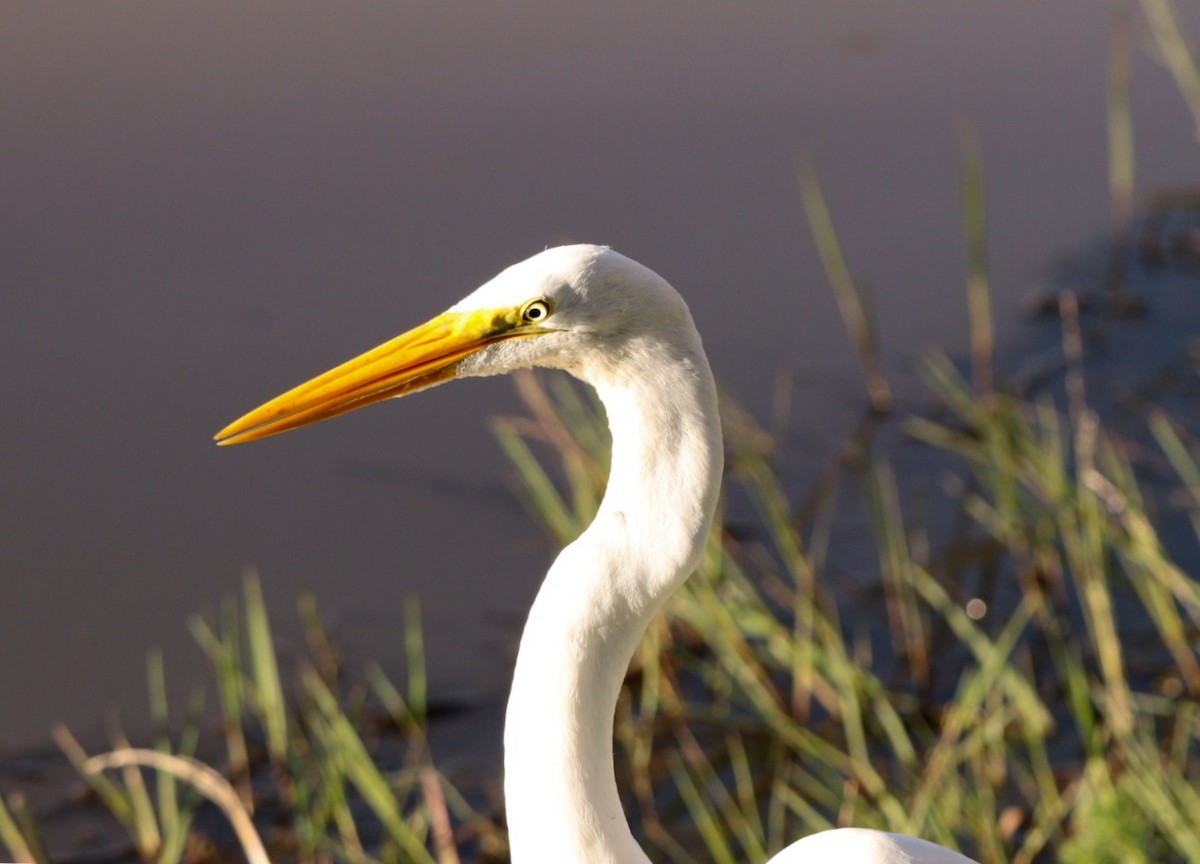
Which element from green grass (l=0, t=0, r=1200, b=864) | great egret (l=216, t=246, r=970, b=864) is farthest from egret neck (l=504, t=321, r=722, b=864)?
green grass (l=0, t=0, r=1200, b=864)

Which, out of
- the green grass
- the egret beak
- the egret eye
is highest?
the egret eye

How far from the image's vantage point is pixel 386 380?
1349 millimetres

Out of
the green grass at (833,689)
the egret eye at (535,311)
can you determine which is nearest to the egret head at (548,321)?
the egret eye at (535,311)

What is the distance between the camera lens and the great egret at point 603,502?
4.07ft

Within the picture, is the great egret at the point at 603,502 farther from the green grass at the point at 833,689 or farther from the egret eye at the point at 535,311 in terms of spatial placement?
the green grass at the point at 833,689

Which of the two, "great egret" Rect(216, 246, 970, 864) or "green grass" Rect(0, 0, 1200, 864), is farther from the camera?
"green grass" Rect(0, 0, 1200, 864)

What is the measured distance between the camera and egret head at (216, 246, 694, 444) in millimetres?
1229

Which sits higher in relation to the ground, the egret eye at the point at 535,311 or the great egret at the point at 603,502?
the egret eye at the point at 535,311

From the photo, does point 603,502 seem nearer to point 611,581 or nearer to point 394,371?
point 611,581

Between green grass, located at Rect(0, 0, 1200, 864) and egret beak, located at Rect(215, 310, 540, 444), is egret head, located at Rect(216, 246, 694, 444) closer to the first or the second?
egret beak, located at Rect(215, 310, 540, 444)

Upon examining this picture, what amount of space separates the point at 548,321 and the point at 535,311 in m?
0.02

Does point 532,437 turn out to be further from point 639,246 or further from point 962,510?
point 962,510

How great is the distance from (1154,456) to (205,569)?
214 centimetres

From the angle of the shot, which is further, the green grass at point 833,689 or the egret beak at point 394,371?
the green grass at point 833,689
